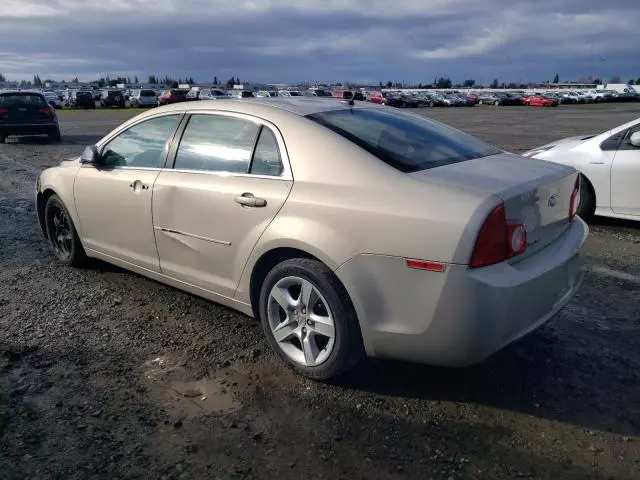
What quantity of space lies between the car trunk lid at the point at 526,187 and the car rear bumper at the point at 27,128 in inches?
691

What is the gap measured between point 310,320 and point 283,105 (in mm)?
1470

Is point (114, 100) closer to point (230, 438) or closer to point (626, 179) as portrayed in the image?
point (626, 179)

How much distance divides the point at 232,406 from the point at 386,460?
36.6 inches

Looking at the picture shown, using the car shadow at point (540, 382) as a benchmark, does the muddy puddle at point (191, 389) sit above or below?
below

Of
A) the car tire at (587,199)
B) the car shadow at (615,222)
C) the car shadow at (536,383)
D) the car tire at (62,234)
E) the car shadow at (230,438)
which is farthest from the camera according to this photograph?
the car shadow at (615,222)

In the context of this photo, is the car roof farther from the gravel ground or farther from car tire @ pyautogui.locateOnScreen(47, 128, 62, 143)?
car tire @ pyautogui.locateOnScreen(47, 128, 62, 143)

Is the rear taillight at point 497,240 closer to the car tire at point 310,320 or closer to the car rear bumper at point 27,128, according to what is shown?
the car tire at point 310,320

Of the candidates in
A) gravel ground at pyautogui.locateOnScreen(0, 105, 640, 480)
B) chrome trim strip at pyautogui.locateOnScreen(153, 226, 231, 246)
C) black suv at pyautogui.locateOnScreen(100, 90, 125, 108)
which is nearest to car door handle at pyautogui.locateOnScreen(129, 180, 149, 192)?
chrome trim strip at pyautogui.locateOnScreen(153, 226, 231, 246)

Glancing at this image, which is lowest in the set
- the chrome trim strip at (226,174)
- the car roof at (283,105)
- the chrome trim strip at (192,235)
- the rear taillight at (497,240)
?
the chrome trim strip at (192,235)

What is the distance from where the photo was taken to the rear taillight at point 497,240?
2.72 metres

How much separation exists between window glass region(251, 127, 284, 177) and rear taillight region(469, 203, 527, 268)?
130cm

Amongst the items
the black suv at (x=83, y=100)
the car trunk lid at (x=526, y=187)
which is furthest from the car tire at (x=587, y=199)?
the black suv at (x=83, y=100)

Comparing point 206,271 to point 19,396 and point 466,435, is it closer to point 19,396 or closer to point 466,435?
point 19,396

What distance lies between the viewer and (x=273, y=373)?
11.5ft
